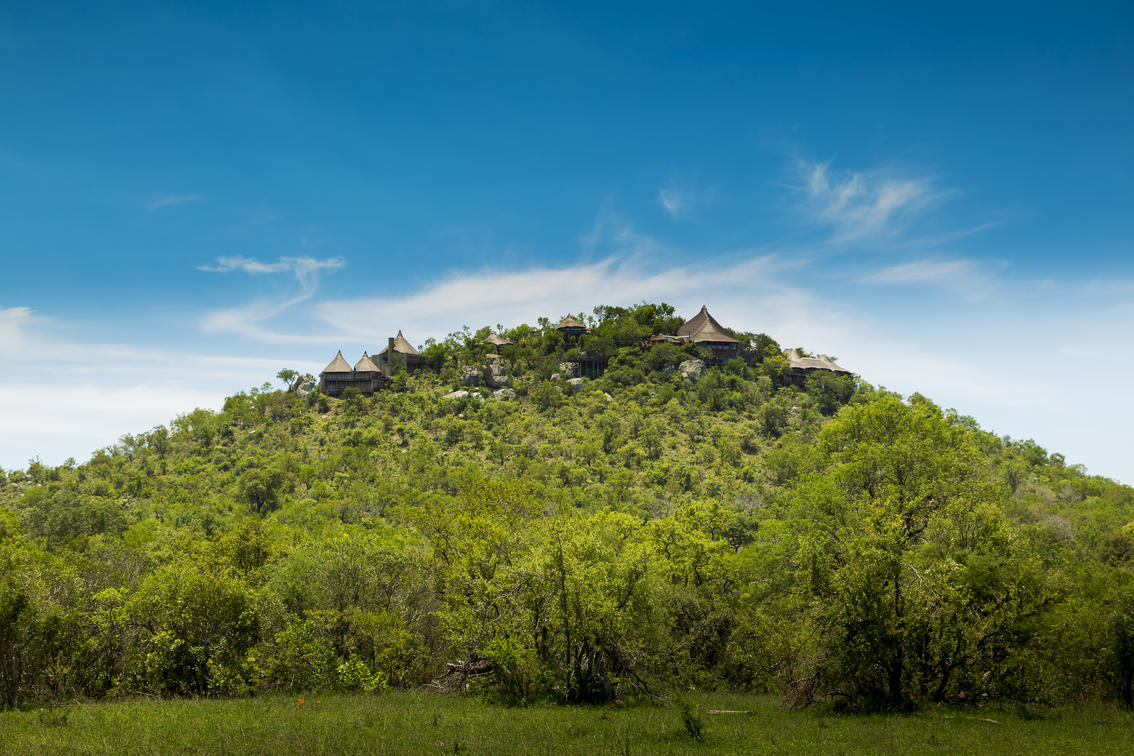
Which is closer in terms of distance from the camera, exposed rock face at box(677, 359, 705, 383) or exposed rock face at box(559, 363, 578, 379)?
exposed rock face at box(677, 359, 705, 383)

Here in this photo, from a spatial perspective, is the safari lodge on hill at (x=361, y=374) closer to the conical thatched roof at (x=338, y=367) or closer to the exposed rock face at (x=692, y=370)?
the conical thatched roof at (x=338, y=367)

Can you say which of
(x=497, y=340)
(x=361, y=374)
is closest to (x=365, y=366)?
(x=361, y=374)

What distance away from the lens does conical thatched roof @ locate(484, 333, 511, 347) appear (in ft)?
403

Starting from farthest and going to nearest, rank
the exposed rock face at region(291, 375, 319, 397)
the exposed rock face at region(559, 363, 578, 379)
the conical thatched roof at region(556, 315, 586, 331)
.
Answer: the conical thatched roof at region(556, 315, 586, 331) < the exposed rock face at region(291, 375, 319, 397) < the exposed rock face at region(559, 363, 578, 379)

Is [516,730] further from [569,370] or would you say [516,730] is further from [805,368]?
[805,368]

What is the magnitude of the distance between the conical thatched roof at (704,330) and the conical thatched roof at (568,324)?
60.8 ft

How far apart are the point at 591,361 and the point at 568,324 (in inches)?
508

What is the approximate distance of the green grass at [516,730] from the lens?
1564 cm

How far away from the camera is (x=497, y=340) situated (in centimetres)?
12531

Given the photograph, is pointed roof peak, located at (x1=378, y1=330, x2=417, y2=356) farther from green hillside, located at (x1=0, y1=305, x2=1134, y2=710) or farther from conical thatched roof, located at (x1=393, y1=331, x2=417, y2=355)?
green hillside, located at (x1=0, y1=305, x2=1134, y2=710)

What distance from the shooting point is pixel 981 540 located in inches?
945

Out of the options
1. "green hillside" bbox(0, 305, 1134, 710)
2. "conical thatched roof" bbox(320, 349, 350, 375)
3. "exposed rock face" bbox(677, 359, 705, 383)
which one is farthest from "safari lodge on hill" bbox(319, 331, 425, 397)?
"green hillside" bbox(0, 305, 1134, 710)

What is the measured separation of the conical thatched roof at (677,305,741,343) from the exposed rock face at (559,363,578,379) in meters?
20.8

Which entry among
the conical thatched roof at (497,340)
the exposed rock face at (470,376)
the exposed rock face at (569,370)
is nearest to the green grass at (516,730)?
the exposed rock face at (470,376)
